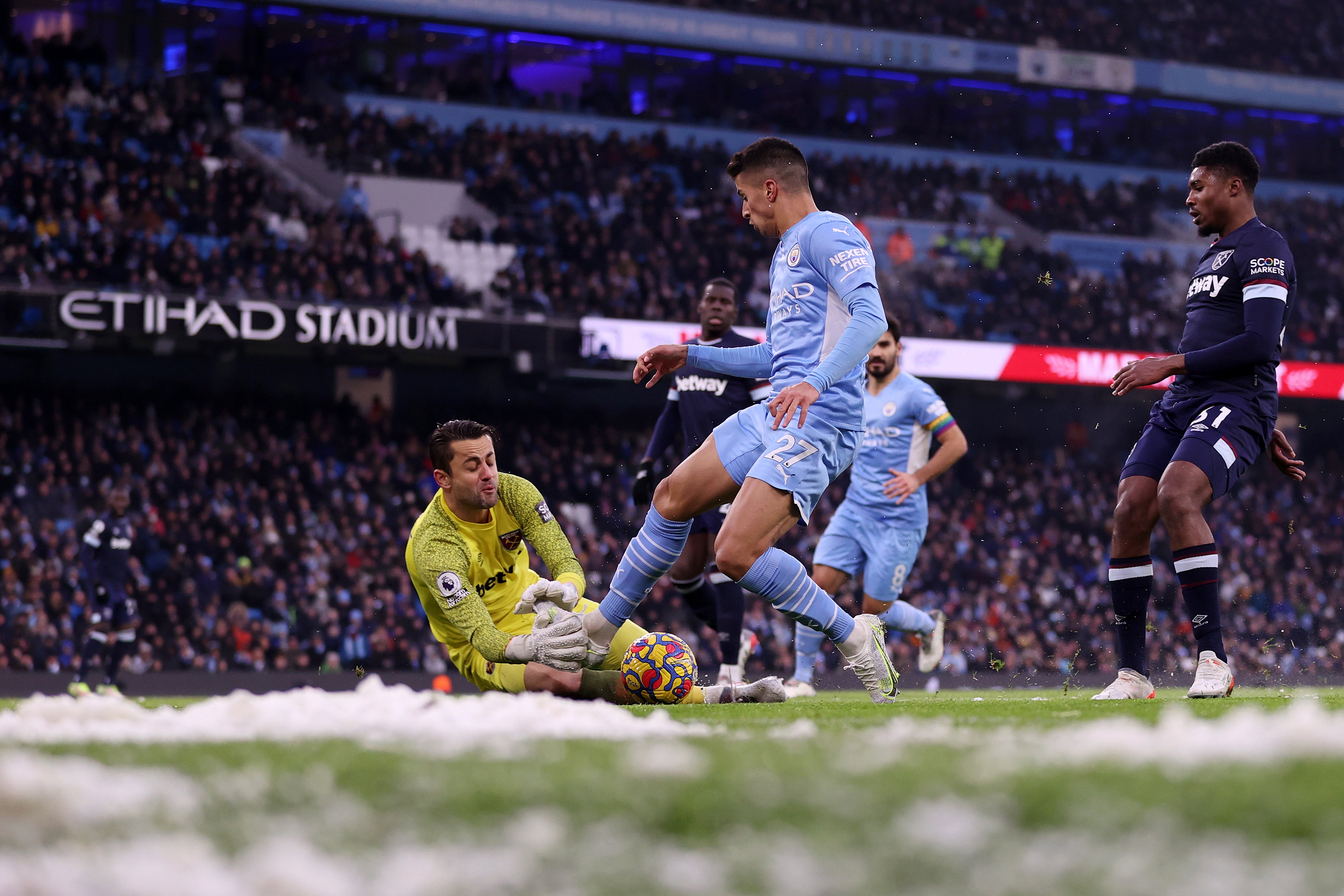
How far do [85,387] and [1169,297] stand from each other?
20218 millimetres

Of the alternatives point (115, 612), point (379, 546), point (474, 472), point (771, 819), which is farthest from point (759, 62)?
point (771, 819)

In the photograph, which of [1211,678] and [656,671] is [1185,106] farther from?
[656,671]

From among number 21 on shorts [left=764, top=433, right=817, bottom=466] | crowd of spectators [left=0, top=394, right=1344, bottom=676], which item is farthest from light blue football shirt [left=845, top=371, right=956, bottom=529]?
crowd of spectators [left=0, top=394, right=1344, bottom=676]

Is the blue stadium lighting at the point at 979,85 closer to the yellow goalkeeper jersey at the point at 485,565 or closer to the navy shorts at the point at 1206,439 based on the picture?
the navy shorts at the point at 1206,439

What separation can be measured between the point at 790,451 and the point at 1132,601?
1.98 meters

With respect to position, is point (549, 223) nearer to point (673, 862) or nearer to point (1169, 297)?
point (1169, 297)

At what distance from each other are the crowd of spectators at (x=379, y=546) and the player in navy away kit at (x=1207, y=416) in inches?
341

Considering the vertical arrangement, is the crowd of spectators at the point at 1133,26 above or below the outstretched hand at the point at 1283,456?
above

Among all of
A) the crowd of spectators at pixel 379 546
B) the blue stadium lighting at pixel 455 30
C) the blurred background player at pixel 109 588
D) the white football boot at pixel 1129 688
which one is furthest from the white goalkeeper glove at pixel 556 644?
the blue stadium lighting at pixel 455 30

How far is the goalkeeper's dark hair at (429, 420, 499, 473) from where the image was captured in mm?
5629

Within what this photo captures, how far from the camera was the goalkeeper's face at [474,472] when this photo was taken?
5.59m

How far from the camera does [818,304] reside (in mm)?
5465

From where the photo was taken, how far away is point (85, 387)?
19547 mm

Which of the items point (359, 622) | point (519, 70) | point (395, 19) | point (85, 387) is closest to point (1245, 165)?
point (359, 622)
